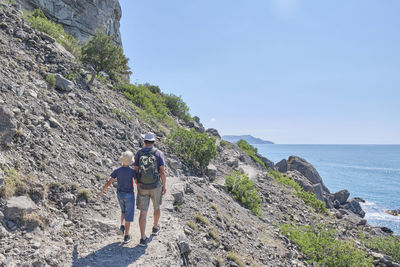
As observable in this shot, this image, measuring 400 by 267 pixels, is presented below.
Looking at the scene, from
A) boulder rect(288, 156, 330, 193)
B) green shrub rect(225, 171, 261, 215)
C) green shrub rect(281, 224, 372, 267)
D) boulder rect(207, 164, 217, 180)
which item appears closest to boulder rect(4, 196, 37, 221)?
green shrub rect(281, 224, 372, 267)

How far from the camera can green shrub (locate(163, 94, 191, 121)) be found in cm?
2928

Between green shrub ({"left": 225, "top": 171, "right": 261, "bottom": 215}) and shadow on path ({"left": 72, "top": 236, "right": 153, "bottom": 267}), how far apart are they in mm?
9813

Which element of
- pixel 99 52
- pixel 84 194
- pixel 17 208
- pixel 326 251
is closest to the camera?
pixel 17 208

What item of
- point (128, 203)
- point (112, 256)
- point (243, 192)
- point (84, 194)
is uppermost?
point (128, 203)

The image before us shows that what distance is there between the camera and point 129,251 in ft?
17.6

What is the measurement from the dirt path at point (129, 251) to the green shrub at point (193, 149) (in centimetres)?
841

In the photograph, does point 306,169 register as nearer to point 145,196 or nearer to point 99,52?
point 99,52

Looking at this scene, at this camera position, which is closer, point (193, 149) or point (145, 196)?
point (145, 196)

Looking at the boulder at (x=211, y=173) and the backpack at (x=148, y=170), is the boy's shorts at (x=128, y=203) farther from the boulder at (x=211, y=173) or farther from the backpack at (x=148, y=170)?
the boulder at (x=211, y=173)

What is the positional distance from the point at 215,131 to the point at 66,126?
2594 centimetres

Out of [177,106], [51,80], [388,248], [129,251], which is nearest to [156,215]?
[129,251]

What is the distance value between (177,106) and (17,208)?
25.4 m

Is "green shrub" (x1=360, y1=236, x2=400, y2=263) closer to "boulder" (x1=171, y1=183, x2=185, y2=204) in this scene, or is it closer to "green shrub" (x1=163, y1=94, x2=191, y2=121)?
"boulder" (x1=171, y1=183, x2=185, y2=204)

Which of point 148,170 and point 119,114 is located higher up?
point 119,114
